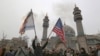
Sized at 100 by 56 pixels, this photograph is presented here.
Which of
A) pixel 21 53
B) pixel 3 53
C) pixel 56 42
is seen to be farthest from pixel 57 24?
pixel 56 42

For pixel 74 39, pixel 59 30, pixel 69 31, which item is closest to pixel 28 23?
pixel 59 30

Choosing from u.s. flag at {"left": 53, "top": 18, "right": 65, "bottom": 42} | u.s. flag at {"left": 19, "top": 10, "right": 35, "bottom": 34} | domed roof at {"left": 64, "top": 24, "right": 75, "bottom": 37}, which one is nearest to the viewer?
u.s. flag at {"left": 19, "top": 10, "right": 35, "bottom": 34}

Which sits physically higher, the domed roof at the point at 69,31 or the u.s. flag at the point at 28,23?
the domed roof at the point at 69,31

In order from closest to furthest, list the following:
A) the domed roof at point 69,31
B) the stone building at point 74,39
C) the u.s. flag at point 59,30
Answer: the u.s. flag at point 59,30 → the stone building at point 74,39 → the domed roof at point 69,31

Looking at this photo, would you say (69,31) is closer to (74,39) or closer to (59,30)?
(74,39)

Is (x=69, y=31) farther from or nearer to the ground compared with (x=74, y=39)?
farther from the ground

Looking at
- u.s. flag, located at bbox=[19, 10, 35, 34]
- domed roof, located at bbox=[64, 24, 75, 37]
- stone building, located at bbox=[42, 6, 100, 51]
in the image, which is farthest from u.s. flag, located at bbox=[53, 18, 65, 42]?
domed roof, located at bbox=[64, 24, 75, 37]

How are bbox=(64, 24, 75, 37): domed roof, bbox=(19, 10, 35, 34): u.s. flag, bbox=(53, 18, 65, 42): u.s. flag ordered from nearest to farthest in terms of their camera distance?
bbox=(19, 10, 35, 34): u.s. flag < bbox=(53, 18, 65, 42): u.s. flag < bbox=(64, 24, 75, 37): domed roof

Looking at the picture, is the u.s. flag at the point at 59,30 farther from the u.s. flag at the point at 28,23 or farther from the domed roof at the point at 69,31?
the domed roof at the point at 69,31

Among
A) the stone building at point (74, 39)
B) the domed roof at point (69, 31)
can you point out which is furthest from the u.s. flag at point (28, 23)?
the domed roof at point (69, 31)

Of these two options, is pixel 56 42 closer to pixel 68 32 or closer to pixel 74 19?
pixel 68 32

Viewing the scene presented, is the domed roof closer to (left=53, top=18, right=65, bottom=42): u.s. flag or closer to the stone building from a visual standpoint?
the stone building

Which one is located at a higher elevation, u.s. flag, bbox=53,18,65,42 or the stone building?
the stone building

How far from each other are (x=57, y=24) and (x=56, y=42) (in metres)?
33.6
